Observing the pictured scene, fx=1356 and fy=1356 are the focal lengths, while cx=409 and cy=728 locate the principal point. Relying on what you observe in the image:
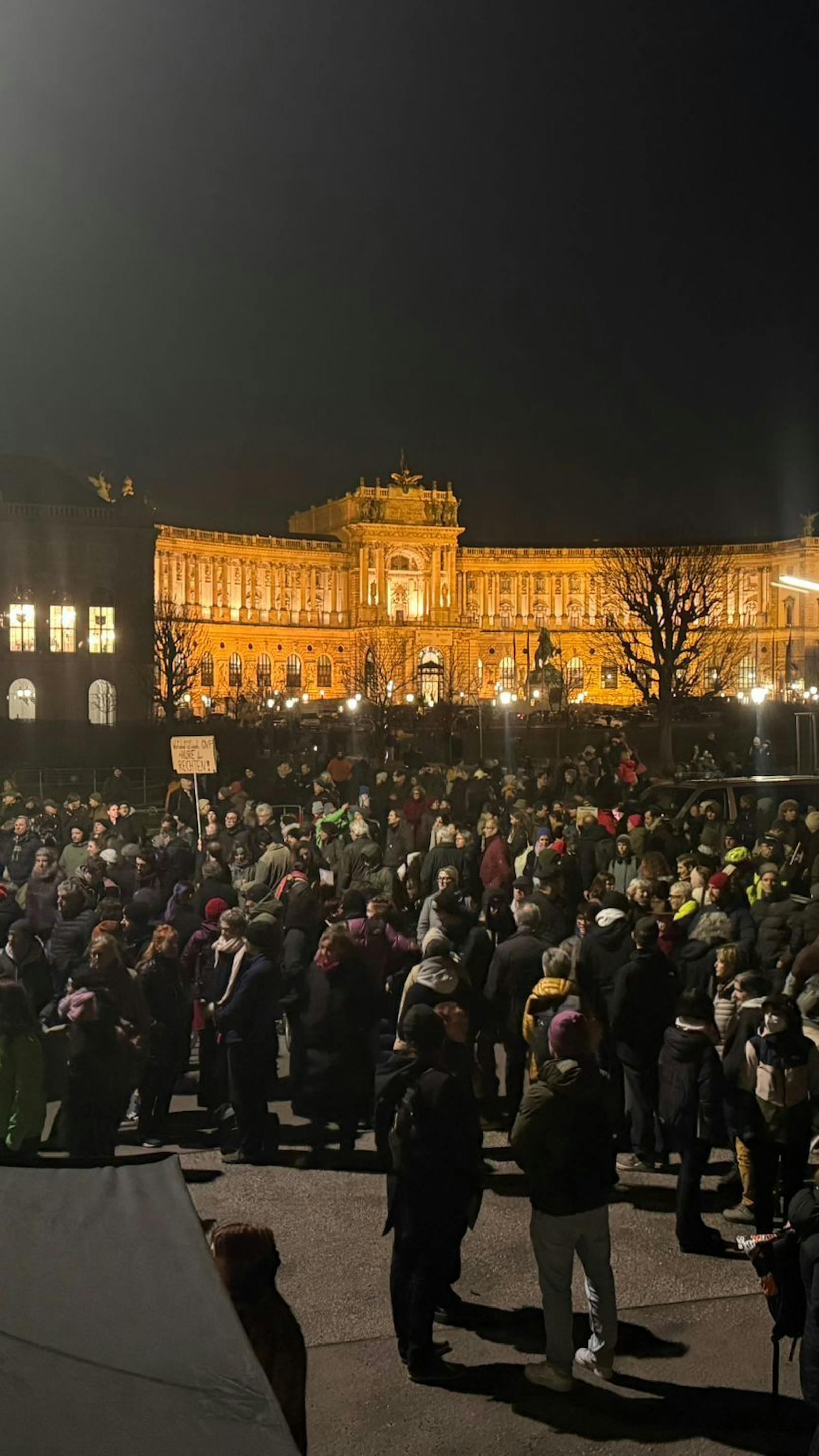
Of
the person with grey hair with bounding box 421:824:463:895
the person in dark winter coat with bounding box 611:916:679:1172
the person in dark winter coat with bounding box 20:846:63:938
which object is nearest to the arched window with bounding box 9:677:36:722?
the person with grey hair with bounding box 421:824:463:895

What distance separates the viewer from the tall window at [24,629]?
50.8 metres

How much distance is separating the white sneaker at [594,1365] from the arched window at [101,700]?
46.9 metres

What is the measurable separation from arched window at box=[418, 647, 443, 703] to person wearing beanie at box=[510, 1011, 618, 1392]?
79973 millimetres

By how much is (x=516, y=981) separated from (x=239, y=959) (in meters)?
1.95

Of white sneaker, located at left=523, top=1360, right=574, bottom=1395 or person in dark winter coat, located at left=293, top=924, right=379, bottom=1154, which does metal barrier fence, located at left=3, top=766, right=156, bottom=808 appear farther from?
white sneaker, located at left=523, top=1360, right=574, bottom=1395

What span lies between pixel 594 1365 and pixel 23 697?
157 feet

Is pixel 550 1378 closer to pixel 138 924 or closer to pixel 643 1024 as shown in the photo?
pixel 643 1024

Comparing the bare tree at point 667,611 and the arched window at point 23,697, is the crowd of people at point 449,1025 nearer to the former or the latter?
the bare tree at point 667,611

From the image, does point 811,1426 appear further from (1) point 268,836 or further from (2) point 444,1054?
(1) point 268,836

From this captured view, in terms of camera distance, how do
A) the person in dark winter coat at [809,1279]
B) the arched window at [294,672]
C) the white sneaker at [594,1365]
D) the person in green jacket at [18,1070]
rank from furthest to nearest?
the arched window at [294,672], the person in green jacket at [18,1070], the white sneaker at [594,1365], the person in dark winter coat at [809,1279]

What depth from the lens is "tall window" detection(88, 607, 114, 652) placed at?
5159 centimetres

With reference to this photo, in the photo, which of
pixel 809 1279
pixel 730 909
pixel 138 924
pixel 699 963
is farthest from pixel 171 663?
pixel 809 1279

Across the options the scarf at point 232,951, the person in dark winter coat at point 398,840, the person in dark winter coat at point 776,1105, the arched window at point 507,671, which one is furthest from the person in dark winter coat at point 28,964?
the arched window at point 507,671

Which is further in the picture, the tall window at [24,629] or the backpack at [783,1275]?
the tall window at [24,629]
